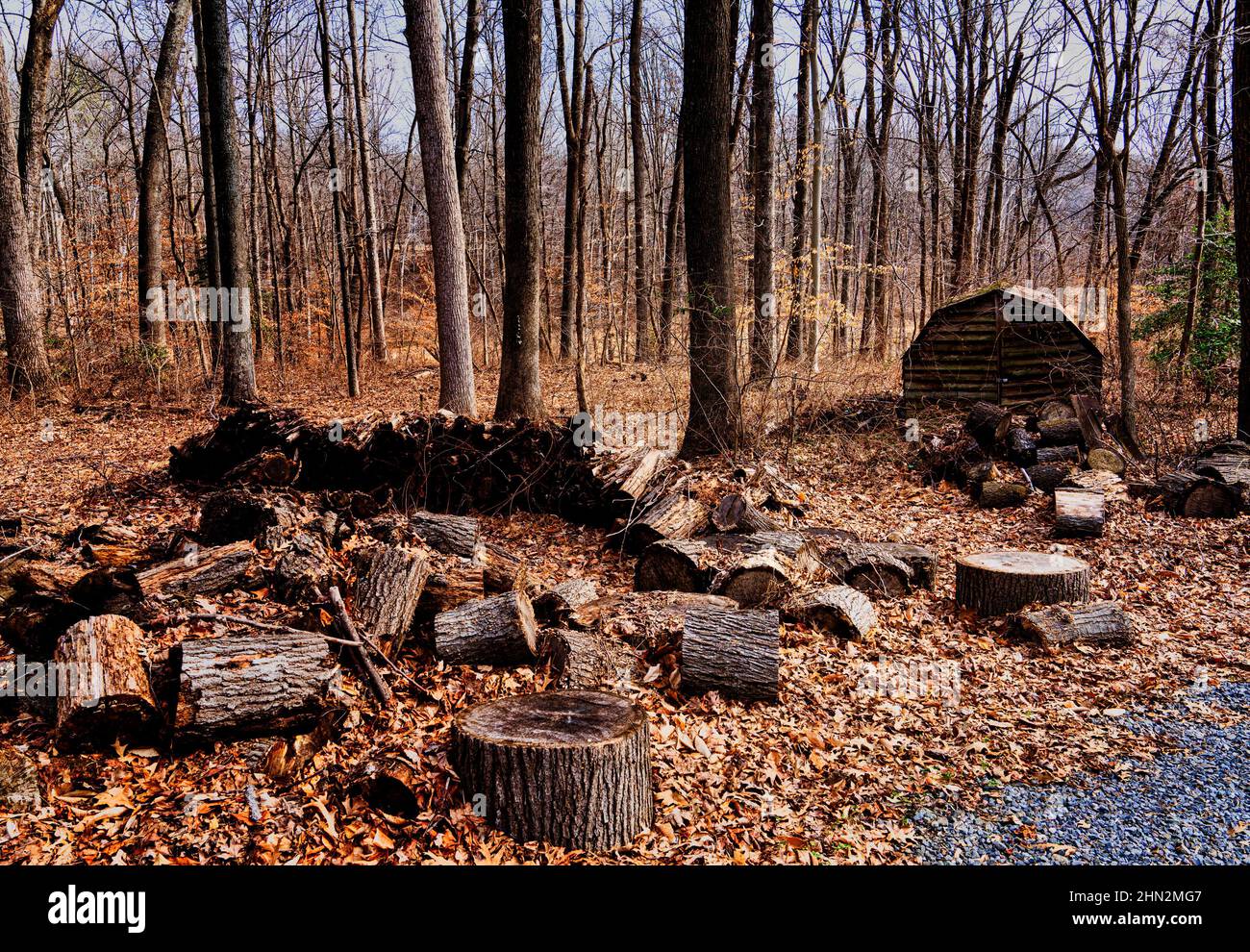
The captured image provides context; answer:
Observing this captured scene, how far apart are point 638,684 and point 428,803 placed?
5.30 feet

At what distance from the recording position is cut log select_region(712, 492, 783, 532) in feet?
23.3

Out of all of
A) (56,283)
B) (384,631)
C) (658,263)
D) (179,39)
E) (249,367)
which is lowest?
(384,631)

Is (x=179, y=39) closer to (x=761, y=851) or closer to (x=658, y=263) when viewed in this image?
(x=658, y=263)

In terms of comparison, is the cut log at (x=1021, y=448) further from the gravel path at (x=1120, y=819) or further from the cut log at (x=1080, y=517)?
the gravel path at (x=1120, y=819)

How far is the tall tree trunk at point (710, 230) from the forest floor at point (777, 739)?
64.0 inches

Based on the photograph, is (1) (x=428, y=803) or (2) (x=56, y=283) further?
(2) (x=56, y=283)

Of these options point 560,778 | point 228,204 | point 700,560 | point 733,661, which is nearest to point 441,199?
point 228,204

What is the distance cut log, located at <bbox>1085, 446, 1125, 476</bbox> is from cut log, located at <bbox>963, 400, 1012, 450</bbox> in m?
1.06

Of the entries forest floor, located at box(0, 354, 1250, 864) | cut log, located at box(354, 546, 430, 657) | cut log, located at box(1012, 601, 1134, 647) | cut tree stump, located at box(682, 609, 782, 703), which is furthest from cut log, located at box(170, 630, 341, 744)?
cut log, located at box(1012, 601, 1134, 647)

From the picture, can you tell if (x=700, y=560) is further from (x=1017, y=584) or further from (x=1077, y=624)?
(x=1077, y=624)

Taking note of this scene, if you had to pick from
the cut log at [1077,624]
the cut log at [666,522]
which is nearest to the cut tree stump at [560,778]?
the cut log at [666,522]

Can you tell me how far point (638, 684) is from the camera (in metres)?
4.77

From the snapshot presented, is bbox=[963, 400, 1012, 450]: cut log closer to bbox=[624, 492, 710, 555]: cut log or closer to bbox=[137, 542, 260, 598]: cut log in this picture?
bbox=[624, 492, 710, 555]: cut log
